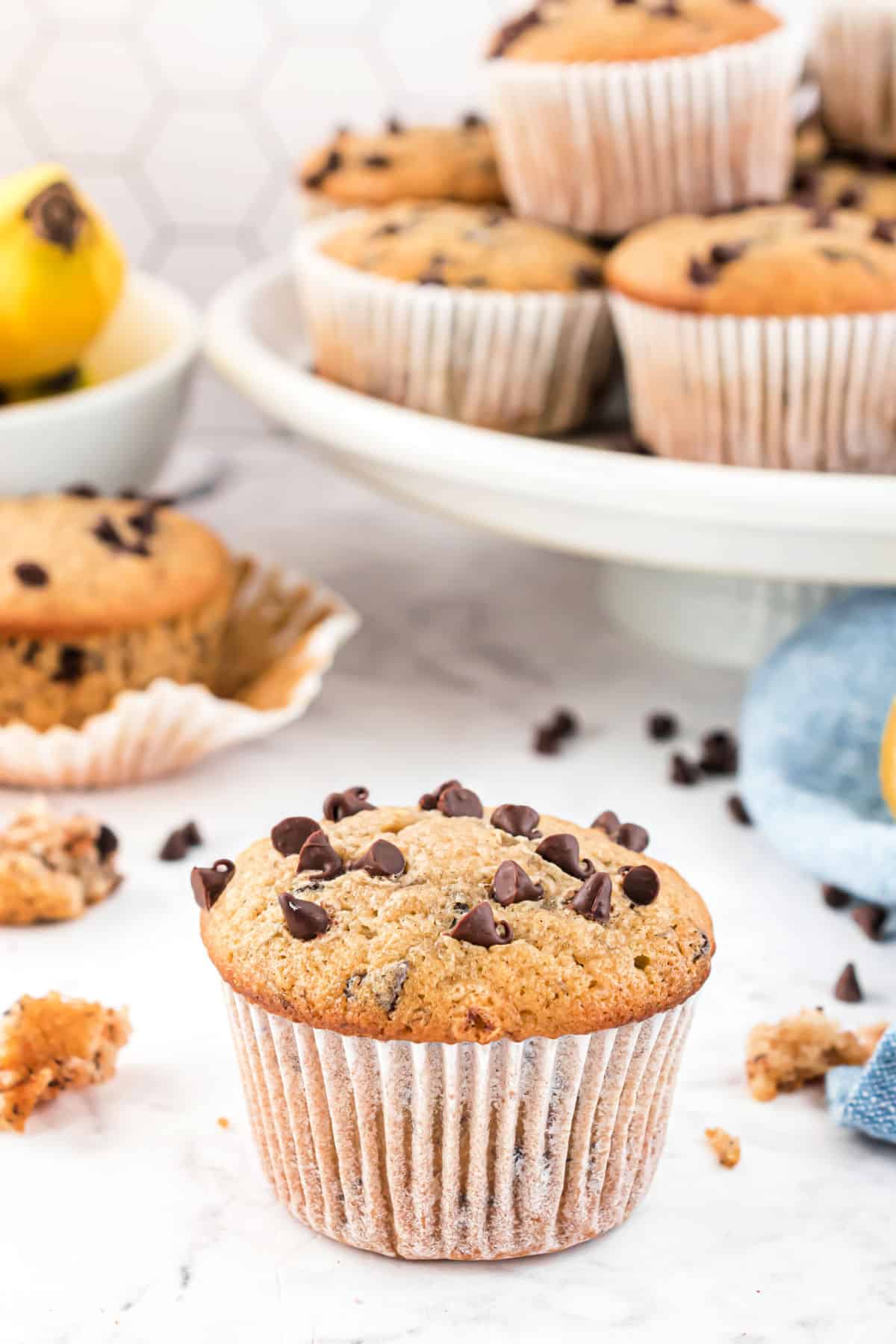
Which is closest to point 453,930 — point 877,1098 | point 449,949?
point 449,949

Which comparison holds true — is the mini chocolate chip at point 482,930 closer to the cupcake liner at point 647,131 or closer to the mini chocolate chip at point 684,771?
the mini chocolate chip at point 684,771

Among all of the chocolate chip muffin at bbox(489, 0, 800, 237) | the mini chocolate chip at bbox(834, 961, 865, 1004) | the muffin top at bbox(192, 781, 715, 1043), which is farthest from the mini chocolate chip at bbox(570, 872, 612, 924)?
the chocolate chip muffin at bbox(489, 0, 800, 237)

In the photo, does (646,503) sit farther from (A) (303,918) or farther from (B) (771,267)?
(A) (303,918)

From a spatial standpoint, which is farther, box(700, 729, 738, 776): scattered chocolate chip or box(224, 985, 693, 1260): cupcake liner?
box(700, 729, 738, 776): scattered chocolate chip

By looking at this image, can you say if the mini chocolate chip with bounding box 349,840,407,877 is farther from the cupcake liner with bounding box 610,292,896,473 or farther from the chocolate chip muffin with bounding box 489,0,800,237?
the chocolate chip muffin with bounding box 489,0,800,237

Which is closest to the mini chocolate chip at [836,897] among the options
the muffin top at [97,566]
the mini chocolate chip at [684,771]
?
the mini chocolate chip at [684,771]

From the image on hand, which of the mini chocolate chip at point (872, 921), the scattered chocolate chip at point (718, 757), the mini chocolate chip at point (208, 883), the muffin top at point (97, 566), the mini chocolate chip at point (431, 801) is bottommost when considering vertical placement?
the scattered chocolate chip at point (718, 757)

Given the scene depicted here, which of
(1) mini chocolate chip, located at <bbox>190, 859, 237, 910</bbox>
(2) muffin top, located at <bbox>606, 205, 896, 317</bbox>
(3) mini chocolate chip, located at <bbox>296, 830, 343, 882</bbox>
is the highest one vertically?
(2) muffin top, located at <bbox>606, 205, 896, 317</bbox>
